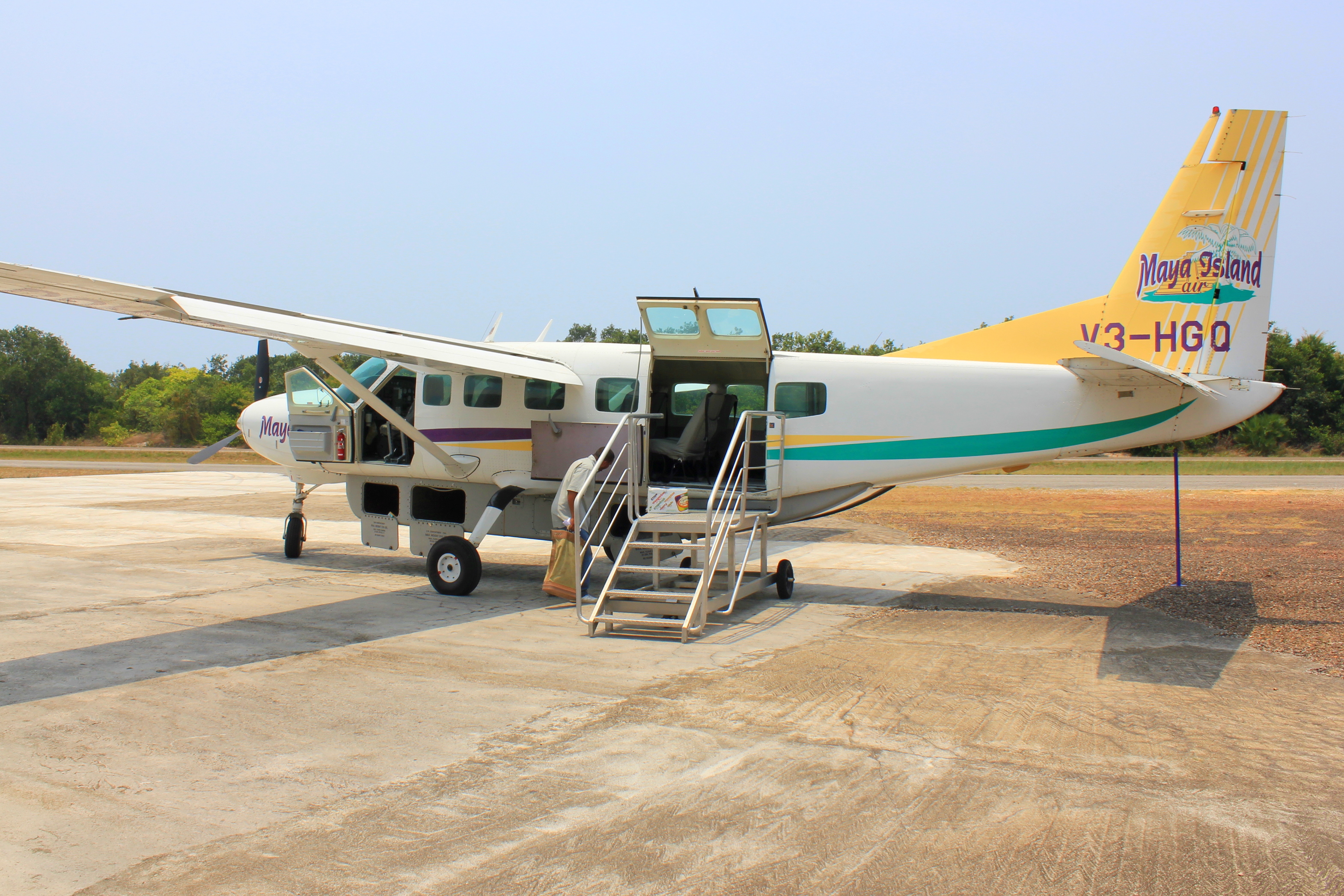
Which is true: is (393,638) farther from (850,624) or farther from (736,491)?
(850,624)

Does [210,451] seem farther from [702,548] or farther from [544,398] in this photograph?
[702,548]

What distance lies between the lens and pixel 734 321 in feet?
34.8

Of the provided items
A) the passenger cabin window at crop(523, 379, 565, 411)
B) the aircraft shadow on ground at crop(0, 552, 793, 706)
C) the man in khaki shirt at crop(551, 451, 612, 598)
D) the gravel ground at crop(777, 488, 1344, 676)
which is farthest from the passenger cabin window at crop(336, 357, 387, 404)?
the gravel ground at crop(777, 488, 1344, 676)

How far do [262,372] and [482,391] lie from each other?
13.3 feet

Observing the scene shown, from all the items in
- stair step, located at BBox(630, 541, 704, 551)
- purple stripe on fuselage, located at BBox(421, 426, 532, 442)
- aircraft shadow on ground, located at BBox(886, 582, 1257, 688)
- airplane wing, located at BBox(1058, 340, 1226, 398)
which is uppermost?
airplane wing, located at BBox(1058, 340, 1226, 398)

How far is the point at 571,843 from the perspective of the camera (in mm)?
4215

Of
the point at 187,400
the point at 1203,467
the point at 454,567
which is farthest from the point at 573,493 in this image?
the point at 187,400

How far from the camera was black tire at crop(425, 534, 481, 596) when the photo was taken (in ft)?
37.0

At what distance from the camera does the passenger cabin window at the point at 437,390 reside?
12375 millimetres

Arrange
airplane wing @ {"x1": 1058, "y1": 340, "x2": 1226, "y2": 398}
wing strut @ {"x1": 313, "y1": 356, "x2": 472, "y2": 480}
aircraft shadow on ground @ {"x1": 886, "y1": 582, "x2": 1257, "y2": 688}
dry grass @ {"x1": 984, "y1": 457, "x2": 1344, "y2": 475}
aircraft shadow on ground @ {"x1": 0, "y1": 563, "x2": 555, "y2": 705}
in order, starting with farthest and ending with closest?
1. dry grass @ {"x1": 984, "y1": 457, "x2": 1344, "y2": 475}
2. wing strut @ {"x1": 313, "y1": 356, "x2": 472, "y2": 480}
3. airplane wing @ {"x1": 1058, "y1": 340, "x2": 1226, "y2": 398}
4. aircraft shadow on ground @ {"x1": 886, "y1": 582, "x2": 1257, "y2": 688}
5. aircraft shadow on ground @ {"x1": 0, "y1": 563, "x2": 555, "y2": 705}

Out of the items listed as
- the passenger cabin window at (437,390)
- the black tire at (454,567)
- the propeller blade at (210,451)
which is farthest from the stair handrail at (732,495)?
the propeller blade at (210,451)

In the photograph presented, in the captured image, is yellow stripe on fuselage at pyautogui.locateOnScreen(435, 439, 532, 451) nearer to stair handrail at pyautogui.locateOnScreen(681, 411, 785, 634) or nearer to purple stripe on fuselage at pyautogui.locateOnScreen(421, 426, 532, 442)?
purple stripe on fuselage at pyautogui.locateOnScreen(421, 426, 532, 442)

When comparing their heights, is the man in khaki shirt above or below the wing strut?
below

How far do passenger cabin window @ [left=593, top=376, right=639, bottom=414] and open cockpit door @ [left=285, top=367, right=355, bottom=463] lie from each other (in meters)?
3.56
